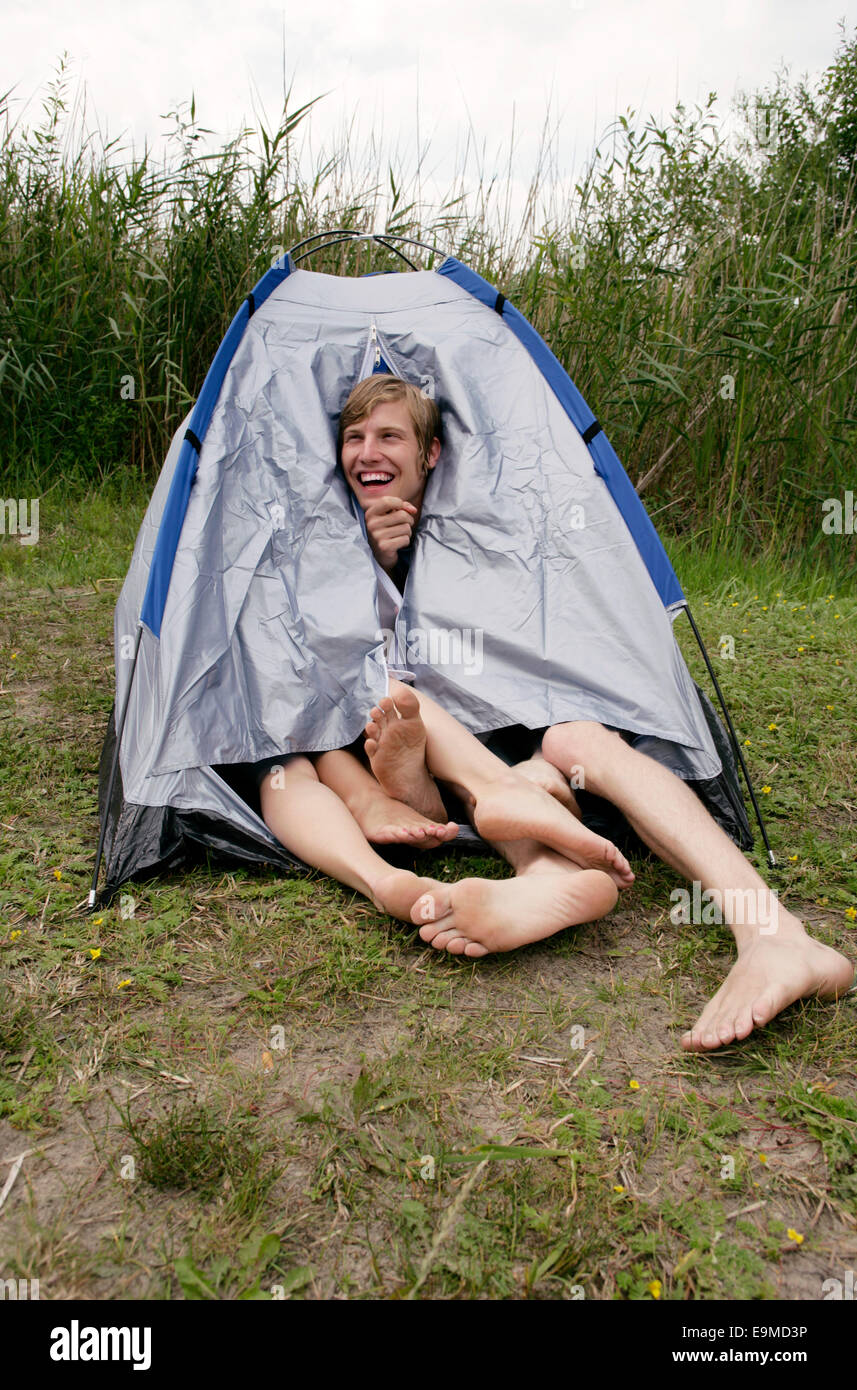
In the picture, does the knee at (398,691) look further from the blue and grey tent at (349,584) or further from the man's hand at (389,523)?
the man's hand at (389,523)

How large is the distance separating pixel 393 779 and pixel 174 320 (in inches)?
121

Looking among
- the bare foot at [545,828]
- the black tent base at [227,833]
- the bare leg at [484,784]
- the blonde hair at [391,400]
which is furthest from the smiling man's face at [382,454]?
the bare foot at [545,828]

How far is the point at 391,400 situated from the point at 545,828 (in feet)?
3.98

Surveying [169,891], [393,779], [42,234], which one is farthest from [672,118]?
[169,891]

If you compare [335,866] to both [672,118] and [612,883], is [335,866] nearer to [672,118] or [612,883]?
[612,883]

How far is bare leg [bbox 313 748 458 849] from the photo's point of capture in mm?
1747

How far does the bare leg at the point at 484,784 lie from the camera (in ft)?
5.29

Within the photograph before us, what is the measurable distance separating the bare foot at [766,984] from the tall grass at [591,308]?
2.73 metres

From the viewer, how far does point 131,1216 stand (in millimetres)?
1076

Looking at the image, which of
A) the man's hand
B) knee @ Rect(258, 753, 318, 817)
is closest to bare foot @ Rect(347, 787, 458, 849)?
knee @ Rect(258, 753, 318, 817)

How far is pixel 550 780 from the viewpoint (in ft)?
5.94

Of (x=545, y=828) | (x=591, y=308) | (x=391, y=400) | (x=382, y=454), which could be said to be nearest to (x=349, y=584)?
(x=382, y=454)

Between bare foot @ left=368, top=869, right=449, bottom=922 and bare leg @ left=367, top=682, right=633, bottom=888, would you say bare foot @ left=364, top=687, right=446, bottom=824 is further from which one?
bare foot @ left=368, top=869, right=449, bottom=922

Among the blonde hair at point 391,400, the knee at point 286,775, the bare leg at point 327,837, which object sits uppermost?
the blonde hair at point 391,400
